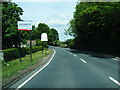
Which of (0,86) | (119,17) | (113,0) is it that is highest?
(113,0)

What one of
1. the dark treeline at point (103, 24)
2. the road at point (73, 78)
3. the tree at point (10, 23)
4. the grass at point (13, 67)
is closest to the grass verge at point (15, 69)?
the grass at point (13, 67)

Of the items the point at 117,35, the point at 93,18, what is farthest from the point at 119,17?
the point at 93,18

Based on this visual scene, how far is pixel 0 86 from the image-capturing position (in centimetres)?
691

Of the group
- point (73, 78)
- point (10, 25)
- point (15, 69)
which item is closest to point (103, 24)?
point (10, 25)

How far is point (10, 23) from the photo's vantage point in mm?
26906

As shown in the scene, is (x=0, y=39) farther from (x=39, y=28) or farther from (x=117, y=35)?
(x=39, y=28)

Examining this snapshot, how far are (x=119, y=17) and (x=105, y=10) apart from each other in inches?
87.1

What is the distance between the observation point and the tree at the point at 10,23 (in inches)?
1032

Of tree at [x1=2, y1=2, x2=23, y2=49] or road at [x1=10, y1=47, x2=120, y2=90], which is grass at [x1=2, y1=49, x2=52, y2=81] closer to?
road at [x1=10, y1=47, x2=120, y2=90]

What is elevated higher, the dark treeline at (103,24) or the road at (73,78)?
the dark treeline at (103,24)

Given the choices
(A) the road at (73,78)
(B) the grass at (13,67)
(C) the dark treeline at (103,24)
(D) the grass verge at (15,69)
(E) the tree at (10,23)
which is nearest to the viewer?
(A) the road at (73,78)

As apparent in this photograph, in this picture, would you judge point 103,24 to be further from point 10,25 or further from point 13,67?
point 13,67

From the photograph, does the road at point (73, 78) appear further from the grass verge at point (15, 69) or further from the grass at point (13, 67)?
the grass at point (13, 67)

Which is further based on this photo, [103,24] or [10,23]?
[103,24]
